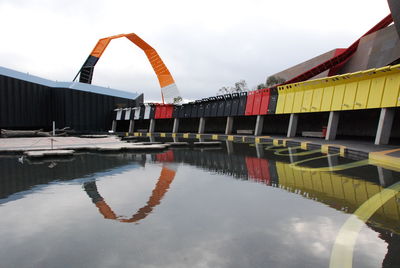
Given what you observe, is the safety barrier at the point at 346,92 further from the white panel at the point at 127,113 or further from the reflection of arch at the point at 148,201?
the white panel at the point at 127,113

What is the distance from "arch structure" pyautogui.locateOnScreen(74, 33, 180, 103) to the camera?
42562mm

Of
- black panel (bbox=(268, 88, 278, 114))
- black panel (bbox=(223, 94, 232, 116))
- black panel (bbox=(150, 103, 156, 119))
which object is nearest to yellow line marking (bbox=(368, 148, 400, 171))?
black panel (bbox=(268, 88, 278, 114))

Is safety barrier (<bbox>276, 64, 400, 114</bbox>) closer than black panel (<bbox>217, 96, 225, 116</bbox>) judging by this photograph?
Yes

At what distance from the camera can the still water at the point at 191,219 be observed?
3.06 meters

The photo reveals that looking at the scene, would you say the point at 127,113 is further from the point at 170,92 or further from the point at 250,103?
the point at 250,103

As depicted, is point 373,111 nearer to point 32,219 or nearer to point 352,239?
point 352,239

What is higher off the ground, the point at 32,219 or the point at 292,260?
the point at 292,260

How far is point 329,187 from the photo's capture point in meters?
6.35

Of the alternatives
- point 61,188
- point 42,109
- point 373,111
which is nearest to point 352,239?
point 61,188

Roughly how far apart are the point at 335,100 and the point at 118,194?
1697 centimetres

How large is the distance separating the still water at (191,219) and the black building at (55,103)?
27817 mm

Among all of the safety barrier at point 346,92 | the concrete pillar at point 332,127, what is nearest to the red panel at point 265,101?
the safety barrier at point 346,92

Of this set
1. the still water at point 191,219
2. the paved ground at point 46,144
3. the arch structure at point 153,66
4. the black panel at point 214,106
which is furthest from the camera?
the arch structure at point 153,66

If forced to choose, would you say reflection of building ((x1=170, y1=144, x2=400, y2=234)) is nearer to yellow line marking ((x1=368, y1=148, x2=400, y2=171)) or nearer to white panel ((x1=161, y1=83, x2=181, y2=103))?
yellow line marking ((x1=368, y1=148, x2=400, y2=171))
